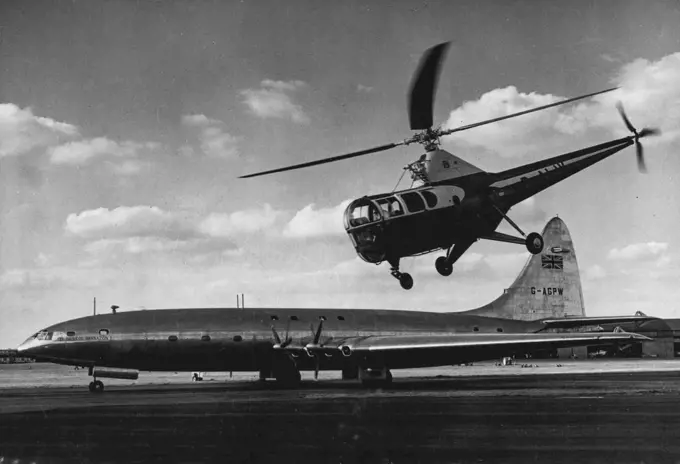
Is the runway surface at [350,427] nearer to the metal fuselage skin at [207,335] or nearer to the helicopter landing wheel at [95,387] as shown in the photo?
the helicopter landing wheel at [95,387]

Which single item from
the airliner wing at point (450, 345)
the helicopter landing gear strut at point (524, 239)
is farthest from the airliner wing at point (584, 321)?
the helicopter landing gear strut at point (524, 239)

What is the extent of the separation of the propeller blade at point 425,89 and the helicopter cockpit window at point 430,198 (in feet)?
5.89

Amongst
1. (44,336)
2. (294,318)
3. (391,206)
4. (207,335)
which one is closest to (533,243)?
(391,206)

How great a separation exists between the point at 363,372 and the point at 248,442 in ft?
72.1

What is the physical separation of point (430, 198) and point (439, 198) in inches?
11.5

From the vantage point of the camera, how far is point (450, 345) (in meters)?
33.6

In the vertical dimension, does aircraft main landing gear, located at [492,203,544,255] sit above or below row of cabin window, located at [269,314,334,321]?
above

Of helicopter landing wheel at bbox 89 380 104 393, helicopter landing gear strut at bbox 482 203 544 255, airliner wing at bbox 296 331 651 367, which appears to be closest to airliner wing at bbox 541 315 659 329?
airliner wing at bbox 296 331 651 367

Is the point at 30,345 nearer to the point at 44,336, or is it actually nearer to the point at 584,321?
the point at 44,336

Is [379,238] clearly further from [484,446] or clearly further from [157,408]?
[157,408]

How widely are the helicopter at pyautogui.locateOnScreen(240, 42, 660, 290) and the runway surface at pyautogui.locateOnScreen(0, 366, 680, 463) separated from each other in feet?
15.2

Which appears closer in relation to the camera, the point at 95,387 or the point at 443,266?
the point at 443,266

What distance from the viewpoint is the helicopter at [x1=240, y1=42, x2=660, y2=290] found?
18562 mm

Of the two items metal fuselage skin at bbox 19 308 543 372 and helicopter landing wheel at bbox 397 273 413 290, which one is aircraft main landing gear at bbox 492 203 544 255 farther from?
metal fuselage skin at bbox 19 308 543 372
